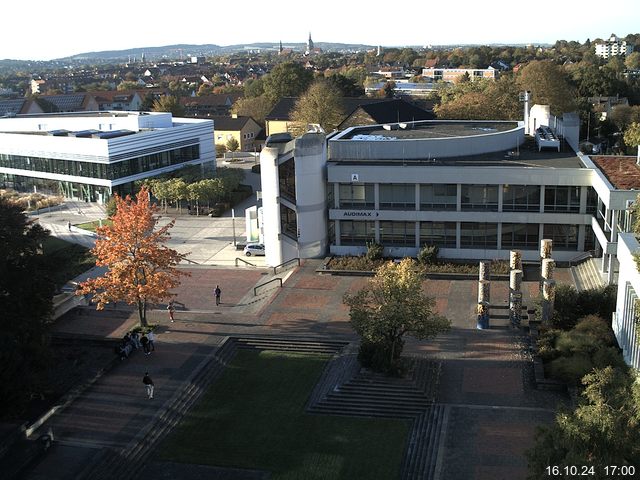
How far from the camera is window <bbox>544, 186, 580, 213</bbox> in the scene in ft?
140

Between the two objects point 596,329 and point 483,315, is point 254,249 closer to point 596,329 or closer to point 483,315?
point 483,315

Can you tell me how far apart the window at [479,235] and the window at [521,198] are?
1.48 meters

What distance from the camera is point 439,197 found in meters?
44.4

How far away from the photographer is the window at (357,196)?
45.3 m

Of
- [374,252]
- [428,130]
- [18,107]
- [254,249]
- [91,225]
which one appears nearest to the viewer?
[374,252]

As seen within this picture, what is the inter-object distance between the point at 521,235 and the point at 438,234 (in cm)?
499

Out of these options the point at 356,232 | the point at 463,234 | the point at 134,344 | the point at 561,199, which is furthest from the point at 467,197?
the point at 134,344

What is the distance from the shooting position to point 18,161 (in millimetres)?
76062

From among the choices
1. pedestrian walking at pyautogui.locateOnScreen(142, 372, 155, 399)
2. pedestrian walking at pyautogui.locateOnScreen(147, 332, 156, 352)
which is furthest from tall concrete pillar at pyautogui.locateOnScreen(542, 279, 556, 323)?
pedestrian walking at pyautogui.locateOnScreen(147, 332, 156, 352)

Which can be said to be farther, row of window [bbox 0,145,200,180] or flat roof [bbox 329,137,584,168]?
row of window [bbox 0,145,200,180]

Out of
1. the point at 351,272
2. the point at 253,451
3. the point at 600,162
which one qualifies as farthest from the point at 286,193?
the point at 253,451

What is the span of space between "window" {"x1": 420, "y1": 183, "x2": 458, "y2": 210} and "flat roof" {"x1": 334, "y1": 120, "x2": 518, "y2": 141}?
19.6 feet

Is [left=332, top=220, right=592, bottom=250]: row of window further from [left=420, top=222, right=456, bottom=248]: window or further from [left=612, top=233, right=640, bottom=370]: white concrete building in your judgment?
[left=612, top=233, right=640, bottom=370]: white concrete building

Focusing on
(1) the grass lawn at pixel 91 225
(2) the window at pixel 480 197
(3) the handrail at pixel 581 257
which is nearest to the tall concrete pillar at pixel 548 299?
(3) the handrail at pixel 581 257
